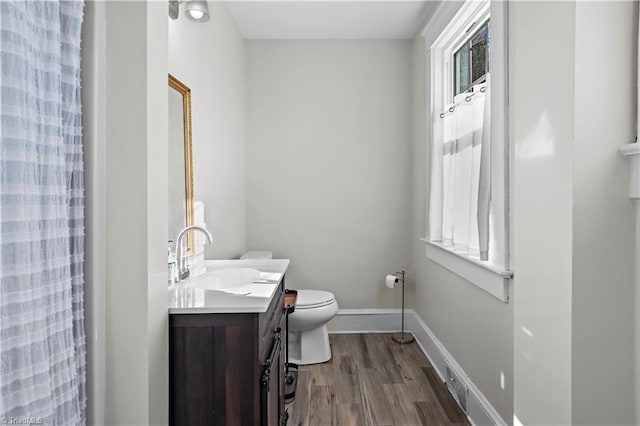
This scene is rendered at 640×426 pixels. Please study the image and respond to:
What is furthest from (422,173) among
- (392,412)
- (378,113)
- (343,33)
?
(392,412)

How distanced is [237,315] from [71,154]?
0.65 m

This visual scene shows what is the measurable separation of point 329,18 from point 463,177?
1707mm

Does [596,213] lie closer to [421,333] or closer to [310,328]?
[310,328]

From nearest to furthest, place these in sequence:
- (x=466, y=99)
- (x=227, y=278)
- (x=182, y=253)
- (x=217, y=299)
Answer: (x=217, y=299)
(x=182, y=253)
(x=227, y=278)
(x=466, y=99)

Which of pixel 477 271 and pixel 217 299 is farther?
pixel 477 271

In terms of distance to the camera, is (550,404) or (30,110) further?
(550,404)

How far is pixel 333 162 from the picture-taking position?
3637 millimetres

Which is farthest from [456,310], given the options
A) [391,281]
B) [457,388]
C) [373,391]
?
[391,281]

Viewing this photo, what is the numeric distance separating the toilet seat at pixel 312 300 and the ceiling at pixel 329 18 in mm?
2150

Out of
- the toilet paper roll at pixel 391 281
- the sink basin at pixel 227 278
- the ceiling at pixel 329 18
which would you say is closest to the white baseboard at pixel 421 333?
the toilet paper roll at pixel 391 281

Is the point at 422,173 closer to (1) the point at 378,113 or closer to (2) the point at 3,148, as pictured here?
(1) the point at 378,113

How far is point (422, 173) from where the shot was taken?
3.29 meters

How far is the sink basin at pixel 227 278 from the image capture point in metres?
1.77

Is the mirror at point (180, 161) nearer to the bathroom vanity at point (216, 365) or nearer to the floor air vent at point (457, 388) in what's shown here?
the bathroom vanity at point (216, 365)
